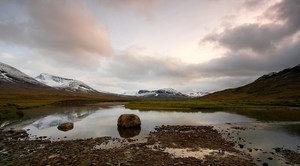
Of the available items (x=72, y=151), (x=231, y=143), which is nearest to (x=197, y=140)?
(x=231, y=143)

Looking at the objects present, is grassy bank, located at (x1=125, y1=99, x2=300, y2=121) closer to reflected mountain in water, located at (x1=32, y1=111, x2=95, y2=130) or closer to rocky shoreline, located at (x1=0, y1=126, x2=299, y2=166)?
reflected mountain in water, located at (x1=32, y1=111, x2=95, y2=130)

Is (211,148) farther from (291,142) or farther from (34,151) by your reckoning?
(34,151)

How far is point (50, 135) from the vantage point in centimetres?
3941

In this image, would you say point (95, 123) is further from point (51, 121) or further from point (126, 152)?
point (126, 152)

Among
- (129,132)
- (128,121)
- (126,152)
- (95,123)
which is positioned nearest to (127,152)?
(126,152)

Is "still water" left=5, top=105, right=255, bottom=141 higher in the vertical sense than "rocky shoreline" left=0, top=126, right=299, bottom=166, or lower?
higher

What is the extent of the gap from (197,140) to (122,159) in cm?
1325

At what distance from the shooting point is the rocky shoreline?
23.4 meters

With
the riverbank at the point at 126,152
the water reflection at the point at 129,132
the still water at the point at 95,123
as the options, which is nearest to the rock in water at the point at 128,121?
the water reflection at the point at 129,132

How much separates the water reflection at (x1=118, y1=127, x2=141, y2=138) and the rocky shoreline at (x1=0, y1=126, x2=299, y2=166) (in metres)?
3.77

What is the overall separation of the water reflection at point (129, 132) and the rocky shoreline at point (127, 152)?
3773 millimetres

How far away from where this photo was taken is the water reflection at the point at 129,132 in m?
38.7

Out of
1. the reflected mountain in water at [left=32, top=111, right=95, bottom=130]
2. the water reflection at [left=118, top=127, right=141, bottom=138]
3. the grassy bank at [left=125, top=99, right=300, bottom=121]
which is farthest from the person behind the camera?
the grassy bank at [left=125, top=99, right=300, bottom=121]

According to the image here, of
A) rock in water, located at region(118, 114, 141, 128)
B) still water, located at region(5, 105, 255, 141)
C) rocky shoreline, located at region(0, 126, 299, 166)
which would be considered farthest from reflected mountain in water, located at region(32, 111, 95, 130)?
rocky shoreline, located at region(0, 126, 299, 166)
